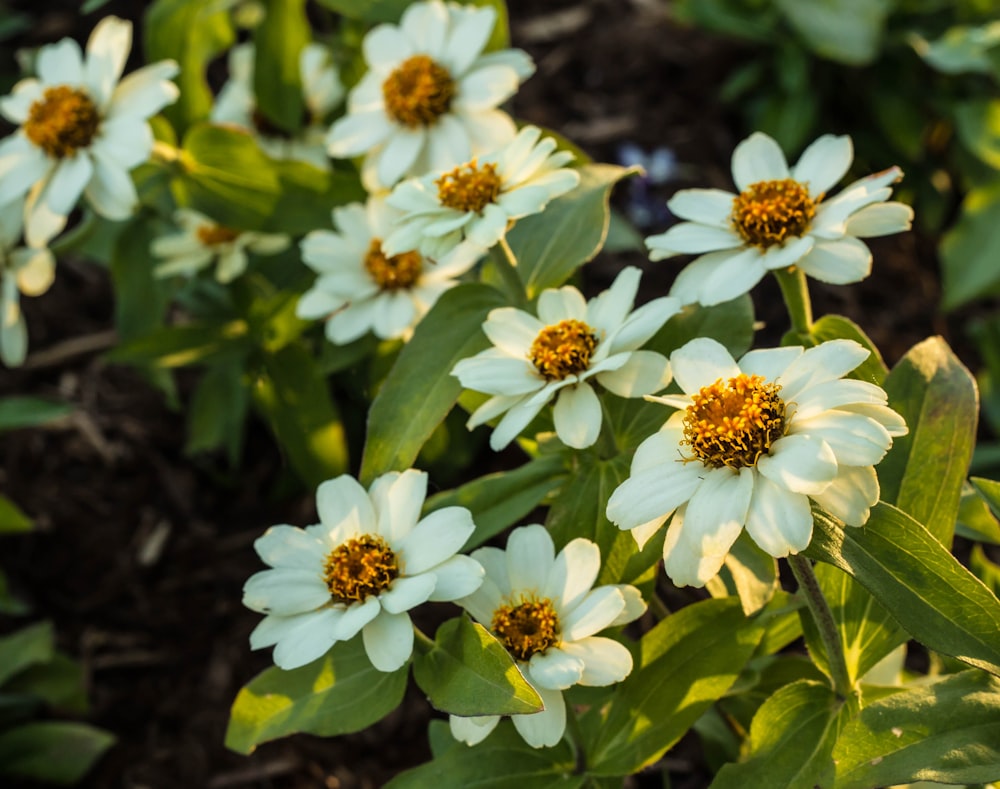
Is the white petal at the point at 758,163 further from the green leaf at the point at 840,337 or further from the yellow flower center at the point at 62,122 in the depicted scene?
the yellow flower center at the point at 62,122

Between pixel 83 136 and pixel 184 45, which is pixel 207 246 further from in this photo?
pixel 184 45

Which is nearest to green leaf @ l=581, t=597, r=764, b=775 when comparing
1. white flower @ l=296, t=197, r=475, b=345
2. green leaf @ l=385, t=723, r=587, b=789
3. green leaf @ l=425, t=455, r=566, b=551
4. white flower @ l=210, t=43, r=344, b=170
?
green leaf @ l=385, t=723, r=587, b=789

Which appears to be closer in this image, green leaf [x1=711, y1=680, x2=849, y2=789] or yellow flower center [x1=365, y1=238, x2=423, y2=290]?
green leaf [x1=711, y1=680, x2=849, y2=789]

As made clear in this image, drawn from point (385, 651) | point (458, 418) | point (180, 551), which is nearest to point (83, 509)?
point (180, 551)

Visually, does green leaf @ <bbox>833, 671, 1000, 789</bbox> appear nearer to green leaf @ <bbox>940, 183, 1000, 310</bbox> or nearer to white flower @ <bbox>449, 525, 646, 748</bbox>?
white flower @ <bbox>449, 525, 646, 748</bbox>

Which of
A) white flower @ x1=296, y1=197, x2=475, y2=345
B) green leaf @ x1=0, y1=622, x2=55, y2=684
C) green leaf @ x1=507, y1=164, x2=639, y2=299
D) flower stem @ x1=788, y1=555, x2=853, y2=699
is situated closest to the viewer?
flower stem @ x1=788, y1=555, x2=853, y2=699

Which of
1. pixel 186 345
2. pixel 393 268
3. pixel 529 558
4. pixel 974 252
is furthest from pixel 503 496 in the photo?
pixel 974 252

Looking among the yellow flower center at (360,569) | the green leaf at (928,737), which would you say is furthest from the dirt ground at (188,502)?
the yellow flower center at (360,569)

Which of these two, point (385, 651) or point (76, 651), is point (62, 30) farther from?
point (385, 651)
